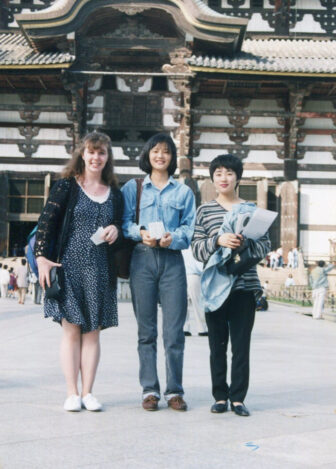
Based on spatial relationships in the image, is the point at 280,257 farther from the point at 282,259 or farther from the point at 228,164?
the point at 228,164

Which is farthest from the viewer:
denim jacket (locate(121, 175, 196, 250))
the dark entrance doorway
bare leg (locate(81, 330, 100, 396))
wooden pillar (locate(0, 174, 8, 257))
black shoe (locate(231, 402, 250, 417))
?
the dark entrance doorway

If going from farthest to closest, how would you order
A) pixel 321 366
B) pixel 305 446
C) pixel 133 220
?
pixel 321 366 → pixel 133 220 → pixel 305 446

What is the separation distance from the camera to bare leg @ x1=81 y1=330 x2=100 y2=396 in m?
4.93

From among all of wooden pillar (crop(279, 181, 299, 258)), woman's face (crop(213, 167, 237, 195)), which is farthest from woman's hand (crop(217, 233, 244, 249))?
wooden pillar (crop(279, 181, 299, 258))

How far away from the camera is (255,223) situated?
477 centimetres

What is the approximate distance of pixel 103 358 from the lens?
307 inches

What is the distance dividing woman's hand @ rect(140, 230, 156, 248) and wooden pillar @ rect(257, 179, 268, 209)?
1788 cm

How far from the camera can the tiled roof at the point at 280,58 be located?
20906mm

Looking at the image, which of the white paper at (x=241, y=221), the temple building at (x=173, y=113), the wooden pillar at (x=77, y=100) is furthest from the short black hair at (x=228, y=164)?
the wooden pillar at (x=77, y=100)

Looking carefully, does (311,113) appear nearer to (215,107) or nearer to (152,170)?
(215,107)

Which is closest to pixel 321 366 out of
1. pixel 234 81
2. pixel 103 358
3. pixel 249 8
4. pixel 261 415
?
pixel 103 358

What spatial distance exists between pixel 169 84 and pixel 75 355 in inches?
753

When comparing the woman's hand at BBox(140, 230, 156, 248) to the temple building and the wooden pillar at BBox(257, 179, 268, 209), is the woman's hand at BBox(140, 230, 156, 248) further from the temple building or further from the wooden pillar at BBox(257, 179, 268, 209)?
the wooden pillar at BBox(257, 179, 268, 209)

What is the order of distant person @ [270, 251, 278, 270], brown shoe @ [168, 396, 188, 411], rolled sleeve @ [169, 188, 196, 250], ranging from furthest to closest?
distant person @ [270, 251, 278, 270], rolled sleeve @ [169, 188, 196, 250], brown shoe @ [168, 396, 188, 411]
